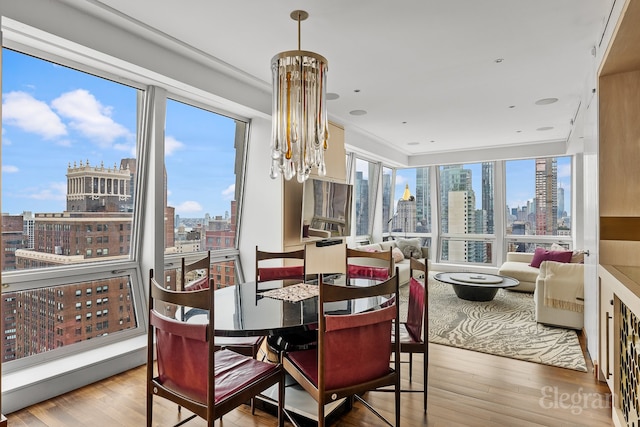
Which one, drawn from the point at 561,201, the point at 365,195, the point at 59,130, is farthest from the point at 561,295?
the point at 59,130

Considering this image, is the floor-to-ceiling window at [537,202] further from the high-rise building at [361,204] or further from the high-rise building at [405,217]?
the high-rise building at [361,204]

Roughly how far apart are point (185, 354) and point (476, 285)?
4431mm

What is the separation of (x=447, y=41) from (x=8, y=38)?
3.28 metres

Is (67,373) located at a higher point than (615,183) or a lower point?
lower

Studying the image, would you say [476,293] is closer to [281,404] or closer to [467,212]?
[467,212]

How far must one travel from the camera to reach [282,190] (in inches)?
175

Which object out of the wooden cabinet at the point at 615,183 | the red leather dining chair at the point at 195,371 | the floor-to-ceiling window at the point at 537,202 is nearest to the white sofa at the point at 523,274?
the floor-to-ceiling window at the point at 537,202

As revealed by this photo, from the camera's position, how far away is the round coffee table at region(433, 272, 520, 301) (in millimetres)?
5129

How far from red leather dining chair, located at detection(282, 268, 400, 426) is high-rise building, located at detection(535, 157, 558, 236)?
270 inches

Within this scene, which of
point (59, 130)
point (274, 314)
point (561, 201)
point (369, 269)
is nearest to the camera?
point (274, 314)

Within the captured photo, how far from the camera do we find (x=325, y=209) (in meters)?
5.00

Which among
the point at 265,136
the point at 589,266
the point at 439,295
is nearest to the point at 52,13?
the point at 265,136

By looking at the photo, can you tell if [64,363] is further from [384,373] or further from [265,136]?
[265,136]

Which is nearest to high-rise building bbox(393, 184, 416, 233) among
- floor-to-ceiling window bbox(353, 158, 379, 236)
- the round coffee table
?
floor-to-ceiling window bbox(353, 158, 379, 236)
